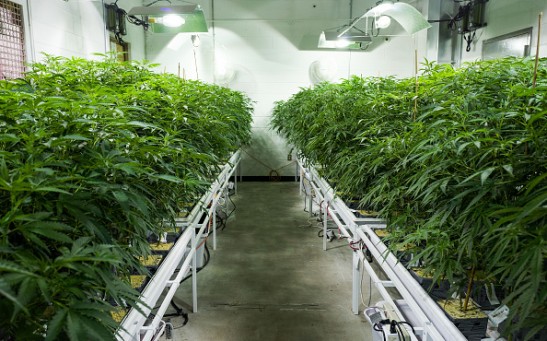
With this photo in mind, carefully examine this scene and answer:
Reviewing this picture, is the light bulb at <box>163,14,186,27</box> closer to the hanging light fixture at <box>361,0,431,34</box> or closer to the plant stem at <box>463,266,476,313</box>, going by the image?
the hanging light fixture at <box>361,0,431,34</box>

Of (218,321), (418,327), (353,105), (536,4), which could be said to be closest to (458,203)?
(418,327)

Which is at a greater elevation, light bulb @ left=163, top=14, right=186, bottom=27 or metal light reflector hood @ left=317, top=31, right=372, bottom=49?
metal light reflector hood @ left=317, top=31, right=372, bottom=49

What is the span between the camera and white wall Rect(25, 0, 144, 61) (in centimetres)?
325

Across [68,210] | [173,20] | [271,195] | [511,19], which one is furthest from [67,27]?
[511,19]

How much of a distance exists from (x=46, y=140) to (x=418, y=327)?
1.42 meters

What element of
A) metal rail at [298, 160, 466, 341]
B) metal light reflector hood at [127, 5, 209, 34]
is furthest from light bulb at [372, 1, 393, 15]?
metal rail at [298, 160, 466, 341]

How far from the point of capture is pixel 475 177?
1.01 m

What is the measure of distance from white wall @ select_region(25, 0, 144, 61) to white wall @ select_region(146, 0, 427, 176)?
1552 millimetres

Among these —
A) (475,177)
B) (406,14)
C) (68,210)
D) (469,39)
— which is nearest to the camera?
(68,210)

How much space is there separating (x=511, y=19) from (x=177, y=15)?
3700 millimetres

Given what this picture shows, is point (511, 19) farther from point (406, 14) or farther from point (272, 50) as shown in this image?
point (272, 50)

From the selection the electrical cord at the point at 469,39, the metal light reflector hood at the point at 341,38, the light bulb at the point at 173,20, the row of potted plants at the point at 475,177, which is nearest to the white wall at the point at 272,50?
the electrical cord at the point at 469,39

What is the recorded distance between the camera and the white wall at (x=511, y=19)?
3770 mm

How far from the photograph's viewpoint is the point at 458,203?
1036 millimetres
